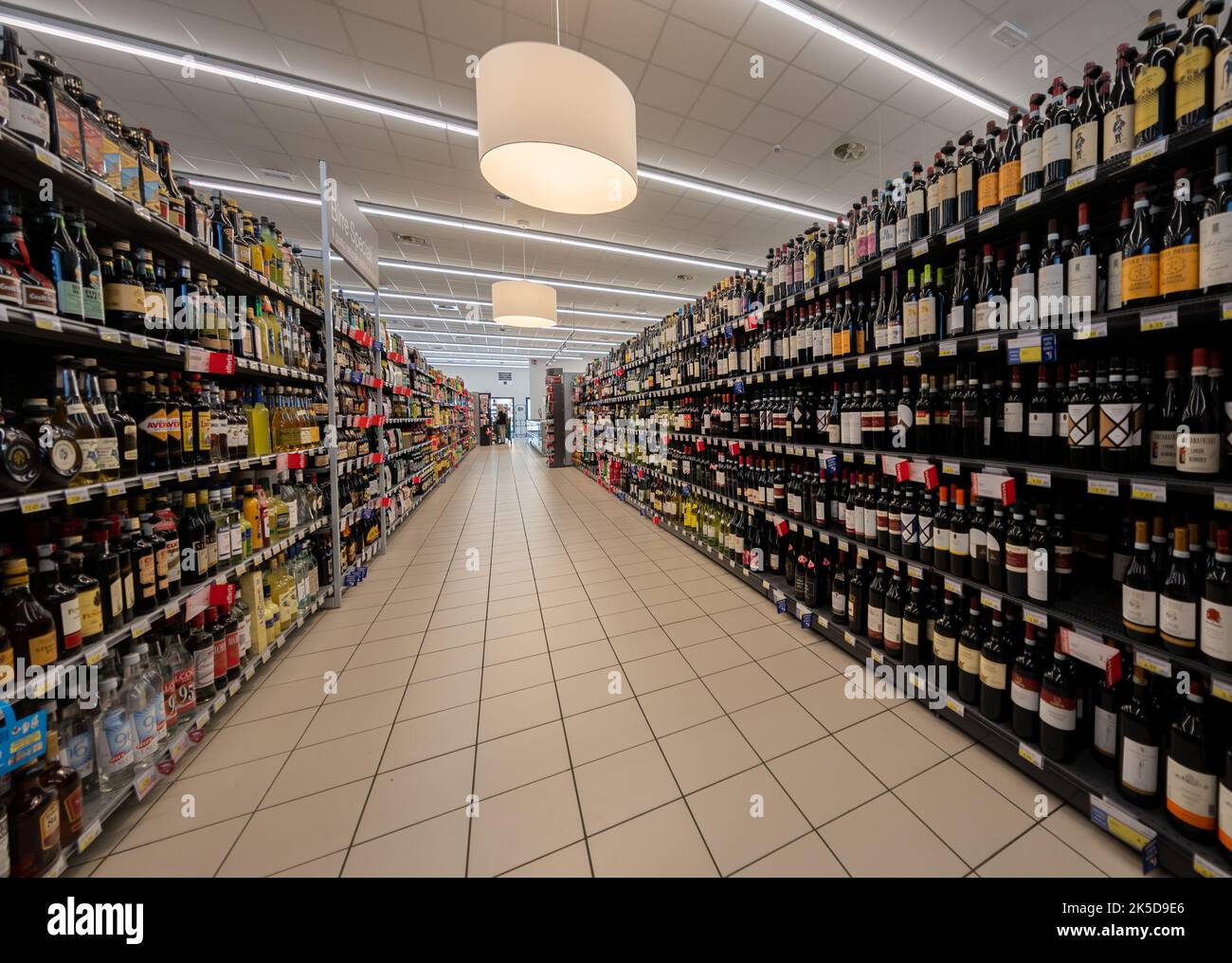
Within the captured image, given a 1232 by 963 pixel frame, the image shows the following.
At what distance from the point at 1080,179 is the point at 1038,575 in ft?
4.42

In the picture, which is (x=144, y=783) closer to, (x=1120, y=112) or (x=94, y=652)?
(x=94, y=652)

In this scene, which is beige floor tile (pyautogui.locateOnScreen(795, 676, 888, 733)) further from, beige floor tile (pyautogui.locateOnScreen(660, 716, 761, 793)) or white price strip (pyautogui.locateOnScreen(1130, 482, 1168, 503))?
white price strip (pyautogui.locateOnScreen(1130, 482, 1168, 503))

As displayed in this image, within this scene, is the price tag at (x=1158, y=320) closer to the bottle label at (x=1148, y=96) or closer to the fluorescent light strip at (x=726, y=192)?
the bottle label at (x=1148, y=96)

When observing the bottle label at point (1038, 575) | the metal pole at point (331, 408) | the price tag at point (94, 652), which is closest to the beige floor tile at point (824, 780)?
the bottle label at point (1038, 575)

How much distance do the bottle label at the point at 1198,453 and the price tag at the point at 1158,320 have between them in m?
0.32

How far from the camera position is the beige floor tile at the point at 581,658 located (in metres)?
2.39

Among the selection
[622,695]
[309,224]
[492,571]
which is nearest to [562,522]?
[492,571]

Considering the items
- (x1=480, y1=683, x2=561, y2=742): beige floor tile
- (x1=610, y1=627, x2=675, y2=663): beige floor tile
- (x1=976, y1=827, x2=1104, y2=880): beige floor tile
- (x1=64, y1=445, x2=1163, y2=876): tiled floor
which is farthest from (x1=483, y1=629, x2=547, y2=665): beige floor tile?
(x1=976, y1=827, x2=1104, y2=880): beige floor tile

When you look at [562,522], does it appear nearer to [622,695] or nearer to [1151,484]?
[622,695]

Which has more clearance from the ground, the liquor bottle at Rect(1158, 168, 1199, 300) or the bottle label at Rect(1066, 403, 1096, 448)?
the liquor bottle at Rect(1158, 168, 1199, 300)

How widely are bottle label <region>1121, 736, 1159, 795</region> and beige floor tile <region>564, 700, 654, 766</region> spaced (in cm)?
153

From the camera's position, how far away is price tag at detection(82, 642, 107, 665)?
1309 millimetres

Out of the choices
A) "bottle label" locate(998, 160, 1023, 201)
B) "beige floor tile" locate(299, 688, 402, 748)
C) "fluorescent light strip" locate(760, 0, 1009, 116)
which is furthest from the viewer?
"fluorescent light strip" locate(760, 0, 1009, 116)
